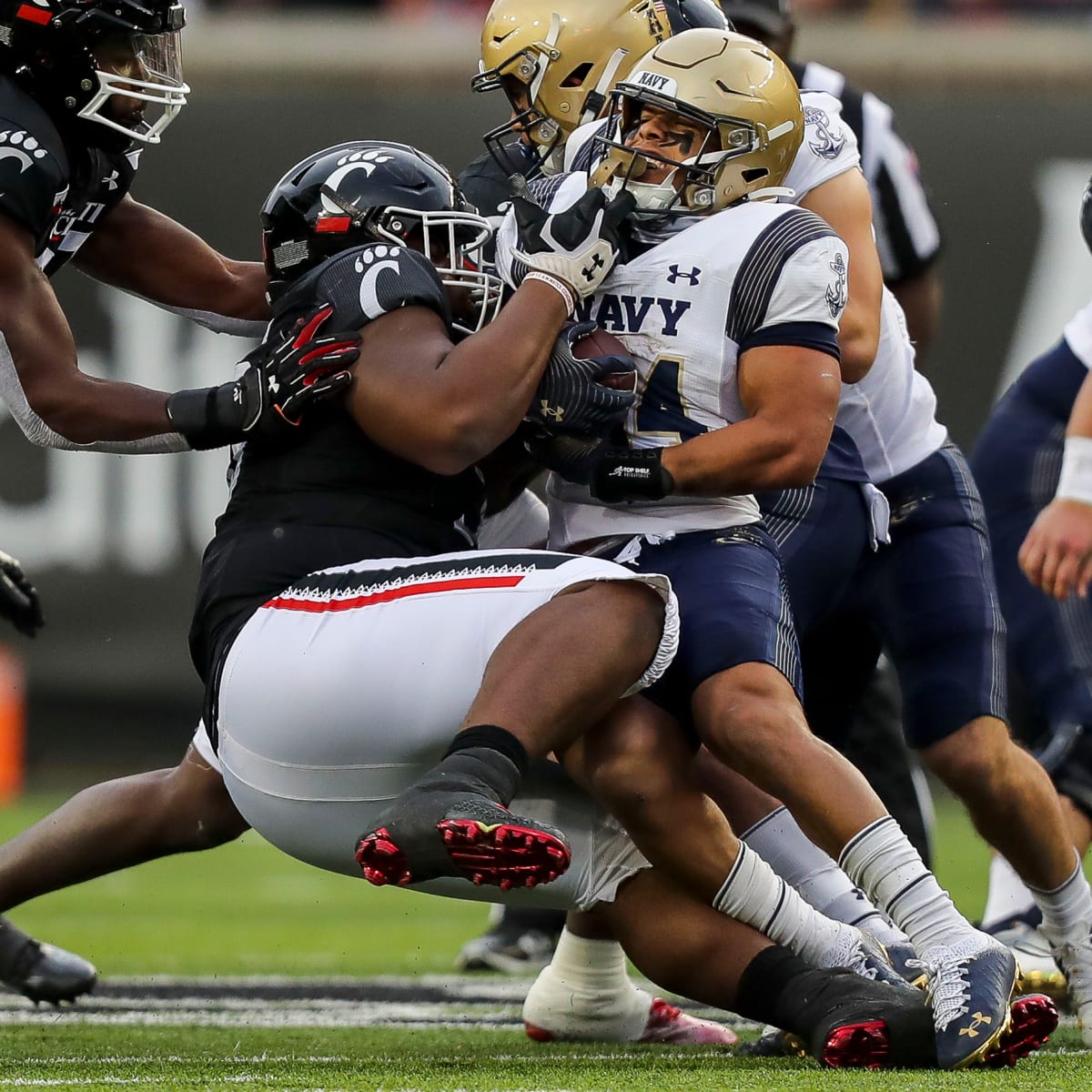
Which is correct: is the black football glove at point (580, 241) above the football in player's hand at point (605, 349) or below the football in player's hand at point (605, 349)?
above

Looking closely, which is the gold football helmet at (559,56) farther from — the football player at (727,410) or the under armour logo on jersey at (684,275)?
the under armour logo on jersey at (684,275)

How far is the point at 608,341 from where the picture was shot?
3.24m

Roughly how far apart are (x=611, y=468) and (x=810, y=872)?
73 centimetres

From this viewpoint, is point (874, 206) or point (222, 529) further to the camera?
point (874, 206)

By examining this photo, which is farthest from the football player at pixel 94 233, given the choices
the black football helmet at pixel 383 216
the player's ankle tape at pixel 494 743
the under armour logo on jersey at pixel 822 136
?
the under armour logo on jersey at pixel 822 136

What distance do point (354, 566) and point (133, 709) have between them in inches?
226

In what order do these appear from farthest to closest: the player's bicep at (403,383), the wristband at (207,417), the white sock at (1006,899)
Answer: the white sock at (1006,899)
the wristband at (207,417)
the player's bicep at (403,383)

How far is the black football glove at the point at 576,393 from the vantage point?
10.2ft

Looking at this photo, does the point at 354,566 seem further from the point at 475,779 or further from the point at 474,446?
the point at 475,779

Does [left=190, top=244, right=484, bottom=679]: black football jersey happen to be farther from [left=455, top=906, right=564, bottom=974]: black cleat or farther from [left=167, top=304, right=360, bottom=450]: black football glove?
[left=455, top=906, right=564, bottom=974]: black cleat

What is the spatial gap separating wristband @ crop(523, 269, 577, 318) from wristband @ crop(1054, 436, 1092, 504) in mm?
1383

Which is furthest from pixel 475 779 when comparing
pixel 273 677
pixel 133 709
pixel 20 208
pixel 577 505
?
A: pixel 133 709

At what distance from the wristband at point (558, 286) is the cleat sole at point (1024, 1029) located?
1199mm

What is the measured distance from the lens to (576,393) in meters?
3.09
